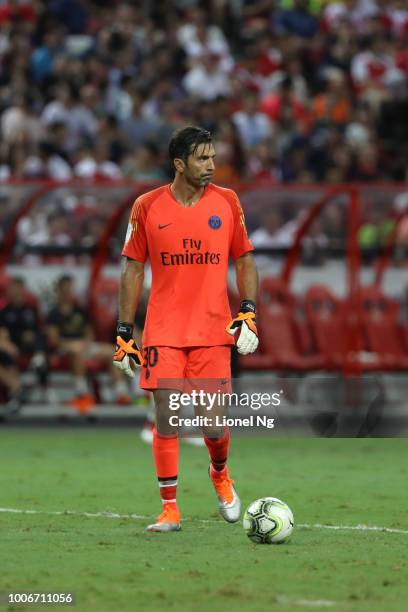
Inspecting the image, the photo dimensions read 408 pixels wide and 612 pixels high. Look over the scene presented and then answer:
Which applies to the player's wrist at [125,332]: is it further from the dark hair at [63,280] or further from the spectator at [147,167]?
the spectator at [147,167]

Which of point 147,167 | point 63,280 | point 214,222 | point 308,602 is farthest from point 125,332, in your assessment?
point 147,167

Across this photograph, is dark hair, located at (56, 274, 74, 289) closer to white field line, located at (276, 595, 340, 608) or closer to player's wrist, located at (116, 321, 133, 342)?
player's wrist, located at (116, 321, 133, 342)

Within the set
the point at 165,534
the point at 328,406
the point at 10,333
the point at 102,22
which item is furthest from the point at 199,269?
→ the point at 102,22

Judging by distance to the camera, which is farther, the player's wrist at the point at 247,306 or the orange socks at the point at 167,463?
the player's wrist at the point at 247,306

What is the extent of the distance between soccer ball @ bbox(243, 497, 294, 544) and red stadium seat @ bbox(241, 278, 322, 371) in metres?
8.93

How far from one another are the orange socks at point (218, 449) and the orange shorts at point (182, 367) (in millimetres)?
303

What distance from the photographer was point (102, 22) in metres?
24.2

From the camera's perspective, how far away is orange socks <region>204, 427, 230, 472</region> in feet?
29.4

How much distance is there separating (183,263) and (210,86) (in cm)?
1460

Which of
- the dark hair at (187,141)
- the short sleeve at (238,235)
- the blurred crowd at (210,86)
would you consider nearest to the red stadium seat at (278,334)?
the blurred crowd at (210,86)

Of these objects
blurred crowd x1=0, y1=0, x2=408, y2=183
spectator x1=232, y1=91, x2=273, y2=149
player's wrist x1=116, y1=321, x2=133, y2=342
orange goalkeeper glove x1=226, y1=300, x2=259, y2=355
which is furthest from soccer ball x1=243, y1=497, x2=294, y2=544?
spectator x1=232, y1=91, x2=273, y2=149

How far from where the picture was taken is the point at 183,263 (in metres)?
9.00

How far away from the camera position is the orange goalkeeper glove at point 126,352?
29.4 feet

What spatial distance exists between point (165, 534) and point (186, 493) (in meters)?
2.41
